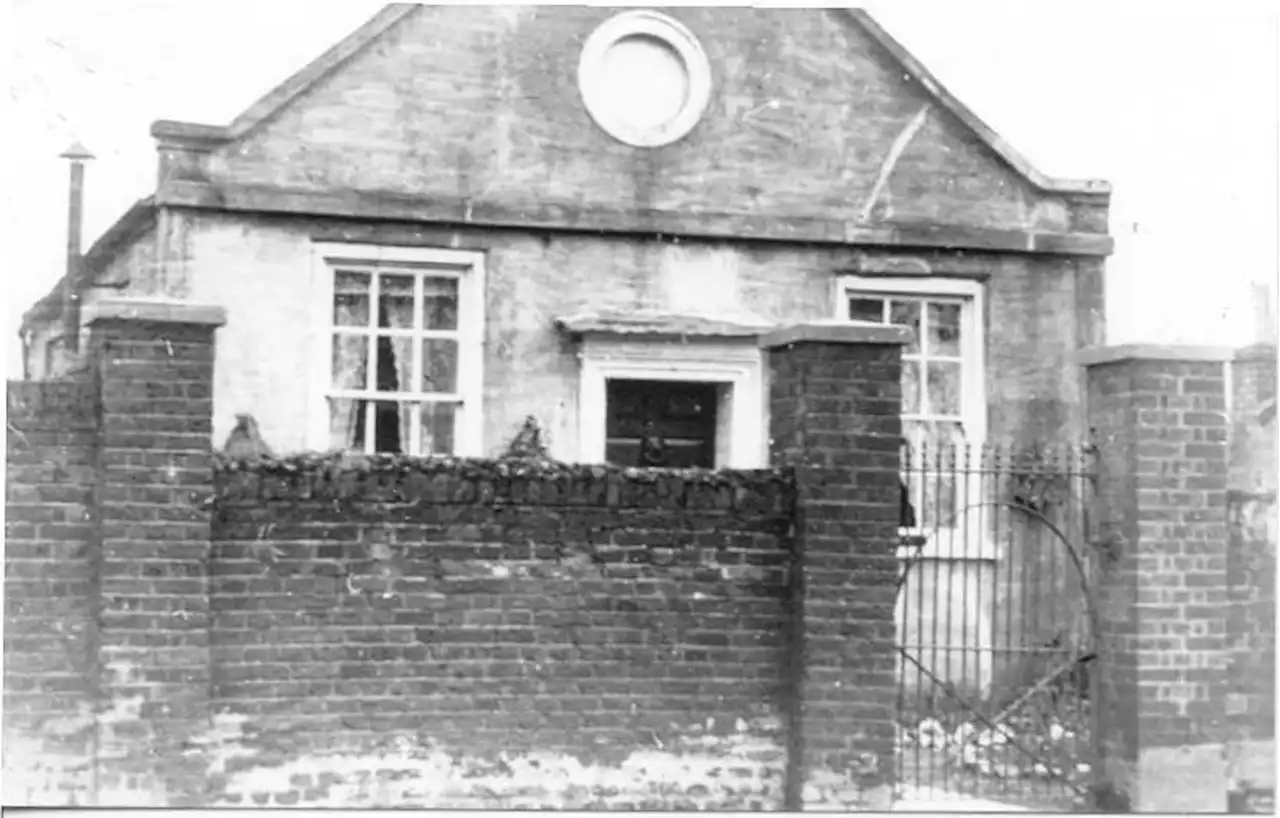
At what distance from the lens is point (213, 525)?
5.79m

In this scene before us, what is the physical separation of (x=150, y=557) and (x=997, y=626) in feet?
11.3

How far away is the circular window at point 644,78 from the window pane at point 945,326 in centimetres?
139

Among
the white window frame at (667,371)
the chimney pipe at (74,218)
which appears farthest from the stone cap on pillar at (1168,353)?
the chimney pipe at (74,218)

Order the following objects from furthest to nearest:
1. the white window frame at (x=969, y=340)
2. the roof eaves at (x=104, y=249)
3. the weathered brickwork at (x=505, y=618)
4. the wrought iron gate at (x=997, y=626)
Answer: the white window frame at (x=969, y=340) → the wrought iron gate at (x=997, y=626) → the roof eaves at (x=104, y=249) → the weathered brickwork at (x=505, y=618)

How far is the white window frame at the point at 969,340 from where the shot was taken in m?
6.80

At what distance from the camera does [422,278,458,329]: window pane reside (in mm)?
6703

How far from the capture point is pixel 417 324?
262 inches

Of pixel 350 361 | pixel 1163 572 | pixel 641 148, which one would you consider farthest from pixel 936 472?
pixel 350 361

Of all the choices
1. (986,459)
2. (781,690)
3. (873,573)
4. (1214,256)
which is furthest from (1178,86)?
(781,690)

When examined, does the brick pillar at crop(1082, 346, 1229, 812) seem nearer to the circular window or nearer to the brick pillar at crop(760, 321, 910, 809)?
the brick pillar at crop(760, 321, 910, 809)

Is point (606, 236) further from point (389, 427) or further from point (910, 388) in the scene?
point (910, 388)

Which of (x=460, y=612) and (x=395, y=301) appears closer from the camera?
(x=460, y=612)

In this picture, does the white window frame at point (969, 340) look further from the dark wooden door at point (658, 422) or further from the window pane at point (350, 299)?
the window pane at point (350, 299)

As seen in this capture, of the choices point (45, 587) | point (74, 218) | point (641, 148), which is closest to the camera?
point (45, 587)
